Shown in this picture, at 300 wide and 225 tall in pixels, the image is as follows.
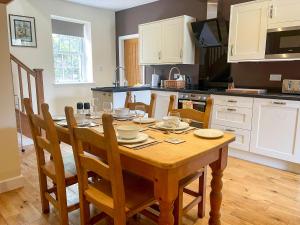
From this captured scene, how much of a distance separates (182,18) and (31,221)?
139 inches

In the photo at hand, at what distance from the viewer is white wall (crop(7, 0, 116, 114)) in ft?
14.1

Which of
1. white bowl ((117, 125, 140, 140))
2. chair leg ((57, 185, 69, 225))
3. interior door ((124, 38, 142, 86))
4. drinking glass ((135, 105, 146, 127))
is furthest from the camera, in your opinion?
interior door ((124, 38, 142, 86))

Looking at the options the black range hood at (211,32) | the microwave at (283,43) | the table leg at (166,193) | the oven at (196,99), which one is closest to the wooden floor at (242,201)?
the table leg at (166,193)

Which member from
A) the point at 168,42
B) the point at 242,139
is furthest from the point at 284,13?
the point at 168,42

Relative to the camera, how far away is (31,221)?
1814mm

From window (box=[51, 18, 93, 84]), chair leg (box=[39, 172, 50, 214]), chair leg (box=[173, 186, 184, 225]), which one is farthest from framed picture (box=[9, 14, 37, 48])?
chair leg (box=[173, 186, 184, 225])

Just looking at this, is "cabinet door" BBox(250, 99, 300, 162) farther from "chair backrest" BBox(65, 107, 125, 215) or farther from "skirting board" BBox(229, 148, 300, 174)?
"chair backrest" BBox(65, 107, 125, 215)

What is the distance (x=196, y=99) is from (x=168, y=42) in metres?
1.30

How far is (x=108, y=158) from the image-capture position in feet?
3.72

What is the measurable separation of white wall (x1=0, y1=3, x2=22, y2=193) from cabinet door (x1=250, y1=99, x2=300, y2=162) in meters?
2.78

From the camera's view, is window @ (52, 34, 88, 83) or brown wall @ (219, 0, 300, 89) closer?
brown wall @ (219, 0, 300, 89)

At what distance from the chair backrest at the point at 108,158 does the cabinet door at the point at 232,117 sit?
2333 mm

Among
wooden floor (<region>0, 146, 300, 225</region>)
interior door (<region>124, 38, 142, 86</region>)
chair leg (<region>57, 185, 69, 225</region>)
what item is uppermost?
interior door (<region>124, 38, 142, 86</region>)

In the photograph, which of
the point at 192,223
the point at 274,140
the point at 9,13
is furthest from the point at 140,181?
the point at 9,13
